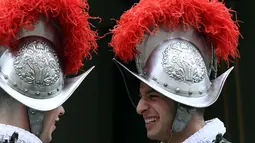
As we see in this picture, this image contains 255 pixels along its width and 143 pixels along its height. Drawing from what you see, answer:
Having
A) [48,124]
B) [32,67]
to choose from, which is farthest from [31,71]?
[48,124]

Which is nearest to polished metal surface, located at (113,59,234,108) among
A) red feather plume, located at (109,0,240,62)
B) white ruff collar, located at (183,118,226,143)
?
white ruff collar, located at (183,118,226,143)

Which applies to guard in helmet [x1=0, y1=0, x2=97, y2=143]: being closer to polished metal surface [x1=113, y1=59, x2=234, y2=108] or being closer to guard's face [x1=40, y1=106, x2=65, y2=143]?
guard's face [x1=40, y1=106, x2=65, y2=143]

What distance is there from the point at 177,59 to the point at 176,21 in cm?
24

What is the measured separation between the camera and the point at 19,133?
2.69 meters

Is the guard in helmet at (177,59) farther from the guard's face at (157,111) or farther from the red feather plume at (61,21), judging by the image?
the red feather plume at (61,21)

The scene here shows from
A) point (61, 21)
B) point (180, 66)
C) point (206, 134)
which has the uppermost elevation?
point (61, 21)

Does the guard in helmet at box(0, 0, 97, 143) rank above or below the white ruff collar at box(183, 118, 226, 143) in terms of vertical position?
above

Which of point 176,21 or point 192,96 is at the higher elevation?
point 176,21

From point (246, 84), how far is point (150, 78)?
2.50m

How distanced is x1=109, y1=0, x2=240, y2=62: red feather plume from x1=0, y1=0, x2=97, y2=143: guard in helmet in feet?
1.13

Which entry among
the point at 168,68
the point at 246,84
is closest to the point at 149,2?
Answer: the point at 168,68

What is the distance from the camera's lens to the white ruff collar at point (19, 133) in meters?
2.65

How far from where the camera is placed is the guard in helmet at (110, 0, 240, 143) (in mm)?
2977

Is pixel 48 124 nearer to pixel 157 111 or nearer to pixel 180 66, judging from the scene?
pixel 157 111
